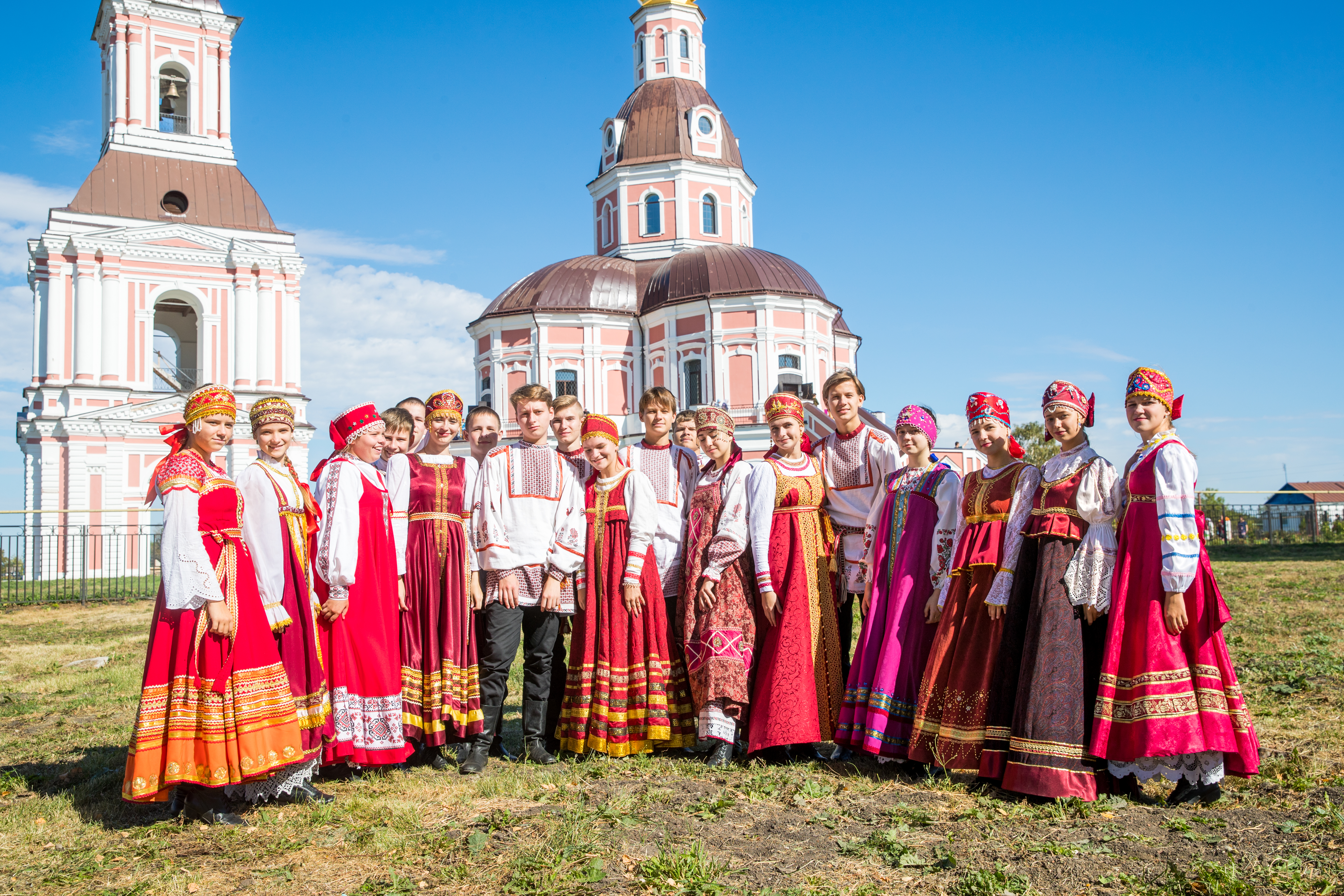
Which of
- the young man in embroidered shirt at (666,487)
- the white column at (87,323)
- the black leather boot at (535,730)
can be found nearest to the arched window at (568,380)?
the white column at (87,323)

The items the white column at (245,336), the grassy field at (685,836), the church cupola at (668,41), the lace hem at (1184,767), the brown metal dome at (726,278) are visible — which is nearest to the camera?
the grassy field at (685,836)

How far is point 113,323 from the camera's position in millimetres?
27984

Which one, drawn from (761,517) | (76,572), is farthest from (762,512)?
(76,572)

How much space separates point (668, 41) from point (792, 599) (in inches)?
1454

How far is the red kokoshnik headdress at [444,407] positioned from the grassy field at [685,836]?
5.70 ft

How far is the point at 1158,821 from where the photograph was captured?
3.80 m

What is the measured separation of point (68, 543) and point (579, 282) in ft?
56.5

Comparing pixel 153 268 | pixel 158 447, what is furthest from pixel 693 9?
pixel 158 447

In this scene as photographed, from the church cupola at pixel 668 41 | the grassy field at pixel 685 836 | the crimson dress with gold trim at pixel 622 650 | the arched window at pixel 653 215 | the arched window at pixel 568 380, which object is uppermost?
the church cupola at pixel 668 41

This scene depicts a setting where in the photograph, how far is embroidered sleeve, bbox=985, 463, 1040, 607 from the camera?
430cm

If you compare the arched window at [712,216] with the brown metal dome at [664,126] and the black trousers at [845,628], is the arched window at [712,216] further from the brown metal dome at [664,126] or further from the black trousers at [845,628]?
the black trousers at [845,628]

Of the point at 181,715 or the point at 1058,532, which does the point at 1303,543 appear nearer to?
the point at 1058,532

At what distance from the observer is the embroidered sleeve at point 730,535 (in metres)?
5.00

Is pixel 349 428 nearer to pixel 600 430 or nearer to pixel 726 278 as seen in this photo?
pixel 600 430
